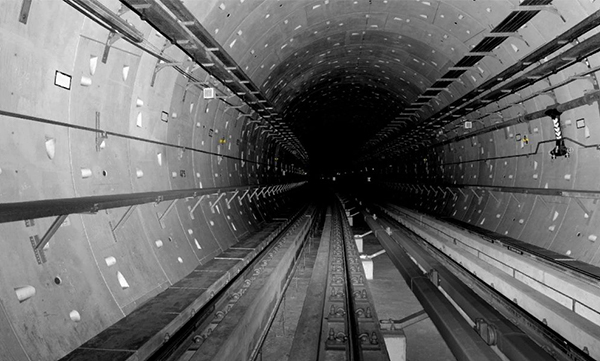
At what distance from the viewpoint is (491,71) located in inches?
455

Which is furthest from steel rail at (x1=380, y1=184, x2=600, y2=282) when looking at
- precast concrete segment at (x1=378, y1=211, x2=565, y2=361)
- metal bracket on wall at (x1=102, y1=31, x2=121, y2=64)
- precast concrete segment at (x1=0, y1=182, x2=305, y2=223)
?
metal bracket on wall at (x1=102, y1=31, x2=121, y2=64)

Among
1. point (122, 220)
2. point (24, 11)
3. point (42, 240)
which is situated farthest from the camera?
point (122, 220)

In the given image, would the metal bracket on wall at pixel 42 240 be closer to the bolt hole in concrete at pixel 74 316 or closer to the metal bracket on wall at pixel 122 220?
the bolt hole in concrete at pixel 74 316

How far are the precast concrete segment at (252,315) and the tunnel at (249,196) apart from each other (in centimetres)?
4

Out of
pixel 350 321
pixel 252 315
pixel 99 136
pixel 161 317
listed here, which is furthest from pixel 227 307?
pixel 99 136

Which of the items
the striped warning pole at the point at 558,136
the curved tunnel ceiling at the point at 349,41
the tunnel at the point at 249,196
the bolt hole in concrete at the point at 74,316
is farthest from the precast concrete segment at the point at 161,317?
the striped warning pole at the point at 558,136

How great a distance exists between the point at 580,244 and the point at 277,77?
1021cm

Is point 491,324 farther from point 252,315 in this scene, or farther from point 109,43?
point 109,43

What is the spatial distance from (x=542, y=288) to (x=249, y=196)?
30.7ft

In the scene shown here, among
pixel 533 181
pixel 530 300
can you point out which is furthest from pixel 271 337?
pixel 533 181

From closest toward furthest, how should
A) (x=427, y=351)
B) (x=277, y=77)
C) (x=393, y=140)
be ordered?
(x=427, y=351) → (x=277, y=77) → (x=393, y=140)

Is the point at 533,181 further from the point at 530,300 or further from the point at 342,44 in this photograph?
the point at 342,44

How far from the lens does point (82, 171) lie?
17.1ft

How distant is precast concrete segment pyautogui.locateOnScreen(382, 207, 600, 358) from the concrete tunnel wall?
606cm
